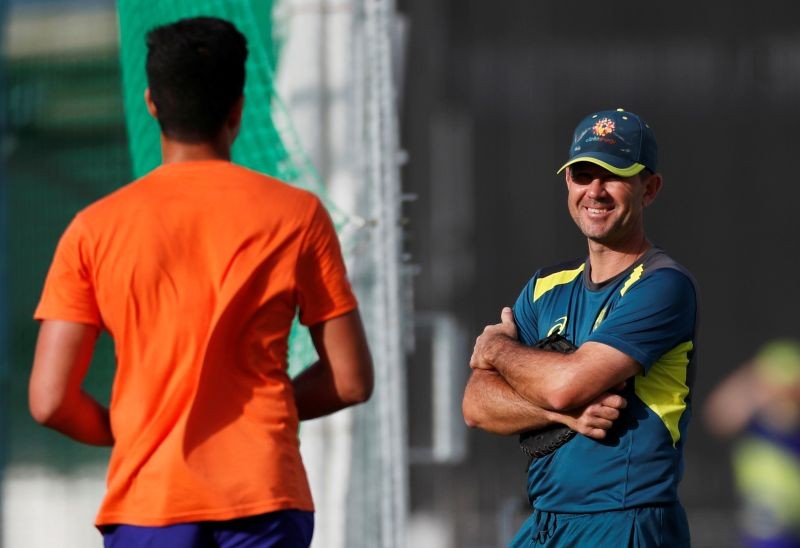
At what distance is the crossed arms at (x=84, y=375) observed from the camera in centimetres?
235

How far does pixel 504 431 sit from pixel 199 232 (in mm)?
1012

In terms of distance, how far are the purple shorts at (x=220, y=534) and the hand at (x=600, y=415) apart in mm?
768

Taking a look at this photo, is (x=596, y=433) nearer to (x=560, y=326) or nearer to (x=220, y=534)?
(x=560, y=326)

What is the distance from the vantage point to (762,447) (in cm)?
606

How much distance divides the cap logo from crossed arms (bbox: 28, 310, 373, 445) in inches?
32.9

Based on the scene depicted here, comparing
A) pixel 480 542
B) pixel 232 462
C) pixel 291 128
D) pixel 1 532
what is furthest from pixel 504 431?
pixel 480 542

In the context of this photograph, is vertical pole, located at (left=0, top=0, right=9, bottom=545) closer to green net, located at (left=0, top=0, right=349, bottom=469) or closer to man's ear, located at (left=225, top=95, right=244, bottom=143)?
green net, located at (left=0, top=0, right=349, bottom=469)

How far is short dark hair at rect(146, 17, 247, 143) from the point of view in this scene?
94.6 inches

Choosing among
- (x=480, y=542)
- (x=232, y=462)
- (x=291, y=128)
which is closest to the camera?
(x=232, y=462)

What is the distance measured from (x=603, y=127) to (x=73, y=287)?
4.19 ft

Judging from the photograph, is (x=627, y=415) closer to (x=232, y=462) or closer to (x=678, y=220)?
(x=232, y=462)

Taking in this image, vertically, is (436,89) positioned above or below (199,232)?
below

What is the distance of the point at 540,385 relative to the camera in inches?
113

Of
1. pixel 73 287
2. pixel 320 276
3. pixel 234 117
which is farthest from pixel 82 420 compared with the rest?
pixel 234 117
